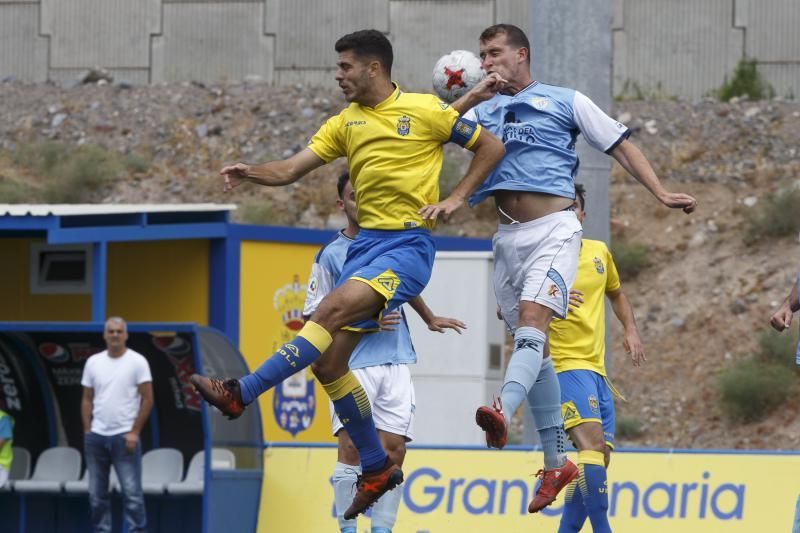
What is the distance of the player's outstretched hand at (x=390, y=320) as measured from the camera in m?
9.90

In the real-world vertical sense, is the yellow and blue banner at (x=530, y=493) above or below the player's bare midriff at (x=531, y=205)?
below

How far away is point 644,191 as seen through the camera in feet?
104

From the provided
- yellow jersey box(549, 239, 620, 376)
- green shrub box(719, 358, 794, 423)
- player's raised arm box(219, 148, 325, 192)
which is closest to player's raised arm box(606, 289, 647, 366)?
yellow jersey box(549, 239, 620, 376)

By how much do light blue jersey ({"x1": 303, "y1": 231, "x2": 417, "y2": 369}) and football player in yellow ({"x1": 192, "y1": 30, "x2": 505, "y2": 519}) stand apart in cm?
140

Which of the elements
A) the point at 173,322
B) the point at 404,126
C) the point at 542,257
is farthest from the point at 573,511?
the point at 173,322

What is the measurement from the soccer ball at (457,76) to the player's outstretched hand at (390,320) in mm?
1350

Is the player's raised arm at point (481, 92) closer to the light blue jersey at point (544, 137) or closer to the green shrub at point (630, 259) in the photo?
the light blue jersey at point (544, 137)

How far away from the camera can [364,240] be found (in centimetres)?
870

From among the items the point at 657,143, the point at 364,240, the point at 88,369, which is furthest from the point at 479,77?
the point at 657,143

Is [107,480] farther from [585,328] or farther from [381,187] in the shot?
[381,187]

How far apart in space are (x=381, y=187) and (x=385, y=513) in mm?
2090

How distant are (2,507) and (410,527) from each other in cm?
431

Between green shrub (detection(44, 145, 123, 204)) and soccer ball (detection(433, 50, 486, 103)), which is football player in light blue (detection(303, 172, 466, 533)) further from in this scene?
green shrub (detection(44, 145, 123, 204))

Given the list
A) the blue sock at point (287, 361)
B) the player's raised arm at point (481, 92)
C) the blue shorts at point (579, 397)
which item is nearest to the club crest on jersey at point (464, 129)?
the player's raised arm at point (481, 92)
